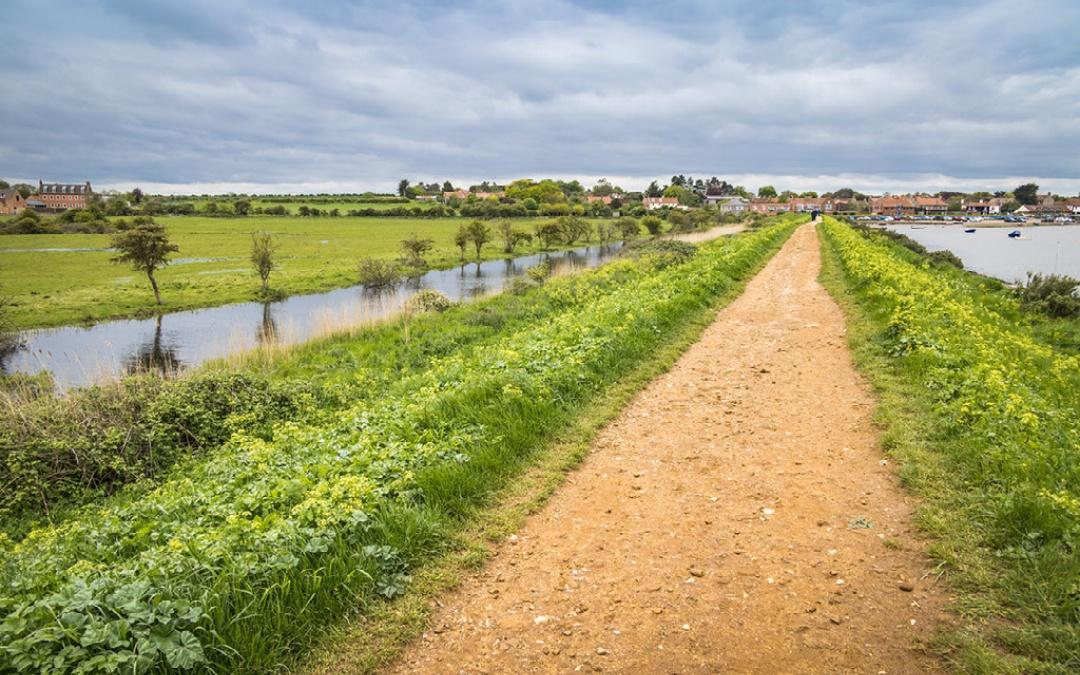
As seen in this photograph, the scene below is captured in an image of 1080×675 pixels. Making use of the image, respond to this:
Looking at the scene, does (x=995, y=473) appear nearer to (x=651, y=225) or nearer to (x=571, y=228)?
(x=571, y=228)

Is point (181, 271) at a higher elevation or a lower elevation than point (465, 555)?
higher

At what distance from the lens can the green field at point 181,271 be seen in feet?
99.3

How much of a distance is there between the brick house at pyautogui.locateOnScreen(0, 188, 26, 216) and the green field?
5499 centimetres

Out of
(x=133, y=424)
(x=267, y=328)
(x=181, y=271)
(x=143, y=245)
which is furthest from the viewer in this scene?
(x=181, y=271)

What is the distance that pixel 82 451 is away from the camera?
31.0 ft

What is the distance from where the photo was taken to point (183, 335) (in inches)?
1024

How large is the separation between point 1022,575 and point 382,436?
609 centimetres

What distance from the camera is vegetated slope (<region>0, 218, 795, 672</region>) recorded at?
3588 millimetres

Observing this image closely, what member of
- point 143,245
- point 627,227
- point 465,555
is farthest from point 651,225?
point 465,555

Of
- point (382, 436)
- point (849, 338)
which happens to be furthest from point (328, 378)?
point (849, 338)

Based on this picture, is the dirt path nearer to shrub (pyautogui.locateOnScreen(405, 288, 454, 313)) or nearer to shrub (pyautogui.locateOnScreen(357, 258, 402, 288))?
shrub (pyautogui.locateOnScreen(405, 288, 454, 313))

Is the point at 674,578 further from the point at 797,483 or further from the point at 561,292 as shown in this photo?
the point at 561,292

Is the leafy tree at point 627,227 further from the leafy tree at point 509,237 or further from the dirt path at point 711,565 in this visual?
the dirt path at point 711,565

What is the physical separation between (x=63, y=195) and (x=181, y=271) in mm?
125156
